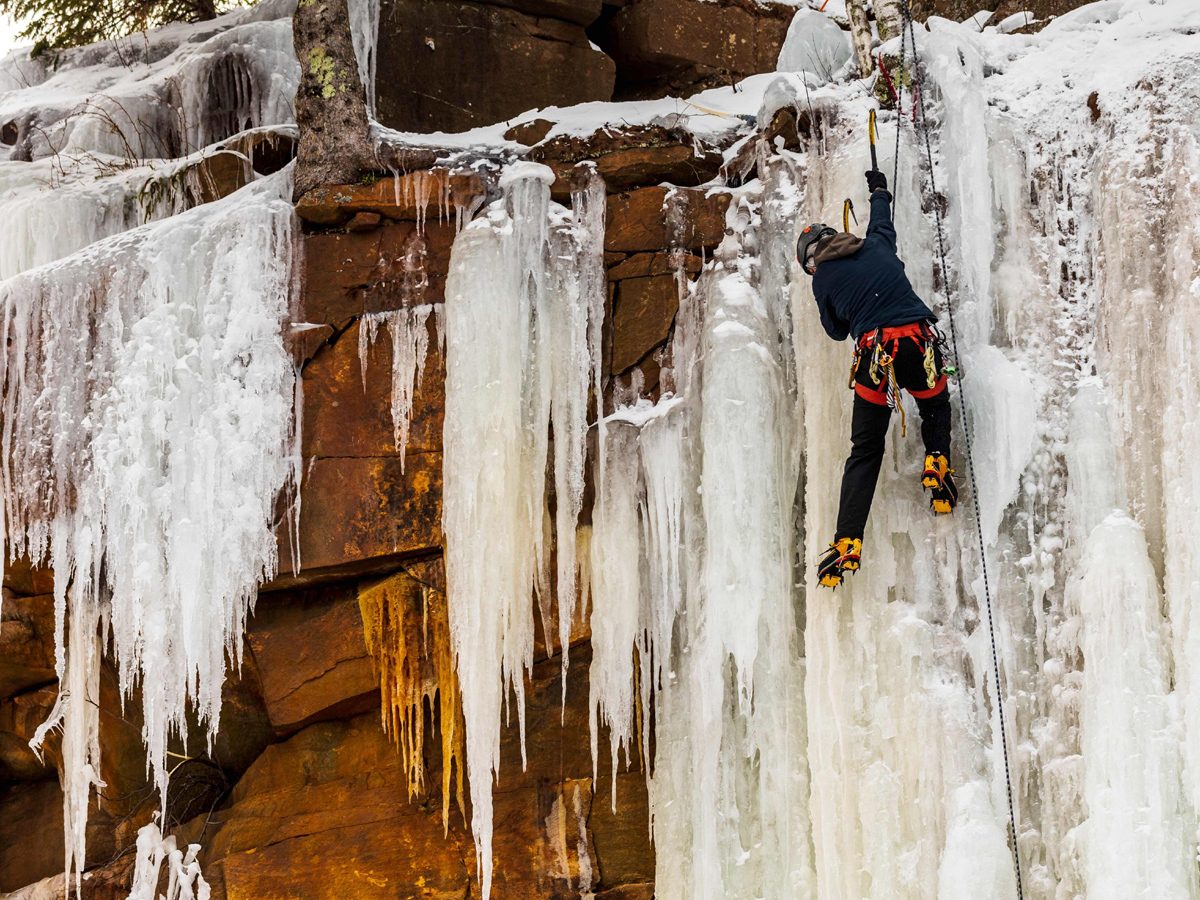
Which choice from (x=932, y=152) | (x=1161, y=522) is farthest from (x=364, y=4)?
(x=1161, y=522)

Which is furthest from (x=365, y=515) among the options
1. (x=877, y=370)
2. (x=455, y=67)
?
(x=455, y=67)

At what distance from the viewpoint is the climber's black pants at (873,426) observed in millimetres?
4910

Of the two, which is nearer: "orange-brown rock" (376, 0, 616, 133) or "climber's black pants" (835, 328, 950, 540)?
"climber's black pants" (835, 328, 950, 540)

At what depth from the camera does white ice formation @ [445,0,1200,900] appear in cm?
471

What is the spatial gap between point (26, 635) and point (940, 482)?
4.69m

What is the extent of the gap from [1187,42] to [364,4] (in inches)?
178

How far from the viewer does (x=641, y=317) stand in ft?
19.6

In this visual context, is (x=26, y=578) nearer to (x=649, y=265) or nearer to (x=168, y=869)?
(x=168, y=869)

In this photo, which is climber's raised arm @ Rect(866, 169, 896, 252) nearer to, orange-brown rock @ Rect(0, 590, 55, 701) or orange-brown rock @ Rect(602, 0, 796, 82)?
orange-brown rock @ Rect(602, 0, 796, 82)

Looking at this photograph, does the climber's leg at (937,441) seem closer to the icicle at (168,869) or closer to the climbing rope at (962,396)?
the climbing rope at (962,396)

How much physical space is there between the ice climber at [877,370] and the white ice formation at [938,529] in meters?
0.28

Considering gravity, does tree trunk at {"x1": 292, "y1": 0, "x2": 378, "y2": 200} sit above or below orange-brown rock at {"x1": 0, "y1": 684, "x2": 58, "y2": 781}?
above

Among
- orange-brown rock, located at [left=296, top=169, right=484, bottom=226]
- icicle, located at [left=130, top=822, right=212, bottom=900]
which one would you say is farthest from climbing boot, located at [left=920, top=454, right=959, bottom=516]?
icicle, located at [left=130, top=822, right=212, bottom=900]

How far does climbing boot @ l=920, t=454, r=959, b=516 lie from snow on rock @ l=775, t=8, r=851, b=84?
255 centimetres
